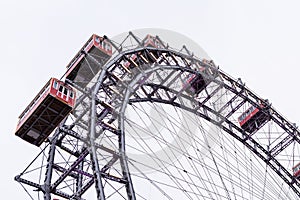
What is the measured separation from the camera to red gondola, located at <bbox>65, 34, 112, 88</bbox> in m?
27.5

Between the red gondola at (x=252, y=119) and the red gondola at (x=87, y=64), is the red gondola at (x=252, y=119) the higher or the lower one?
the higher one

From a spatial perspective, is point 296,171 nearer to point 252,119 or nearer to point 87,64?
point 252,119

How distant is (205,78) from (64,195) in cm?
1380

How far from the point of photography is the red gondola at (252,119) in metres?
38.3

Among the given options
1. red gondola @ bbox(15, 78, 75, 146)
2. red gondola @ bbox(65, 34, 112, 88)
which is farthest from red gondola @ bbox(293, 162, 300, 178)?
red gondola @ bbox(15, 78, 75, 146)

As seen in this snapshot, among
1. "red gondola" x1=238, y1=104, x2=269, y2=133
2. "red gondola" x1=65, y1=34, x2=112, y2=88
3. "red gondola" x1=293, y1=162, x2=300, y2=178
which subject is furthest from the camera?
"red gondola" x1=293, y1=162, x2=300, y2=178

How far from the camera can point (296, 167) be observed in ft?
132

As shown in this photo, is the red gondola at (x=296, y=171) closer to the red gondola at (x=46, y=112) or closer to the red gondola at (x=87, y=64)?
the red gondola at (x=87, y=64)

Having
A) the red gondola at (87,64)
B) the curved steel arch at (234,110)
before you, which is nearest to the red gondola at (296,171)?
the curved steel arch at (234,110)

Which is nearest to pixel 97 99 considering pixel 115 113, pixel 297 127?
pixel 115 113

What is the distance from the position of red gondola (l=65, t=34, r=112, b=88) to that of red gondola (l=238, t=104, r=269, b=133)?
14.0m

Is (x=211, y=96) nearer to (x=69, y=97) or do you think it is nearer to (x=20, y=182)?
(x=69, y=97)

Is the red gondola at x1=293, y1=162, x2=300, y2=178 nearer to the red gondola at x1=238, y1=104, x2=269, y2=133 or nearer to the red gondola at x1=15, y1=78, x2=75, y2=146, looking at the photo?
the red gondola at x1=238, y1=104, x2=269, y2=133

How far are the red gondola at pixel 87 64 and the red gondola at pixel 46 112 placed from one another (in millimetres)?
2025
